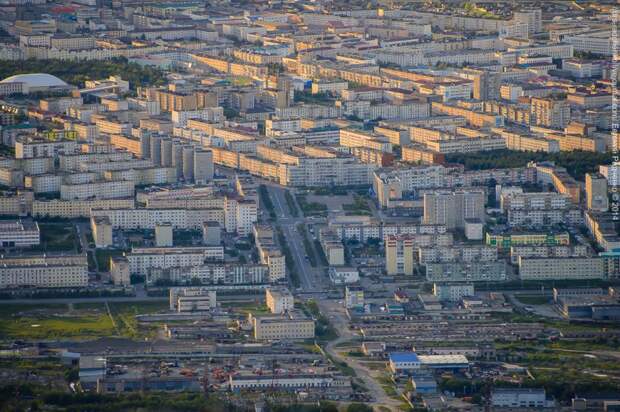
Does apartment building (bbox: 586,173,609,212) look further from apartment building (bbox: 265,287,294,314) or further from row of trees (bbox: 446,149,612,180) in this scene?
apartment building (bbox: 265,287,294,314)

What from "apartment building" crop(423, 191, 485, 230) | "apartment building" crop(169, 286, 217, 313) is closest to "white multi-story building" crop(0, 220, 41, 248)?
"apartment building" crop(169, 286, 217, 313)

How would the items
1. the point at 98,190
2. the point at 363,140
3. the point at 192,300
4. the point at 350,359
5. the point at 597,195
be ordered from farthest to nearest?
the point at 363,140 < the point at 98,190 < the point at 597,195 < the point at 192,300 < the point at 350,359

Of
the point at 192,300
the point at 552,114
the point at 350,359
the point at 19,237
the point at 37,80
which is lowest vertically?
the point at 350,359

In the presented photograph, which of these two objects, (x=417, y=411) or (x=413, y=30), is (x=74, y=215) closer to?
(x=417, y=411)

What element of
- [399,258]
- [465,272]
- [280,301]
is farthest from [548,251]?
[280,301]

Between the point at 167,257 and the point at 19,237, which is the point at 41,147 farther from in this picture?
the point at 167,257

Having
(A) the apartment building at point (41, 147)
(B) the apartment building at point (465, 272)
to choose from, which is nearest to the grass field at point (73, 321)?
(B) the apartment building at point (465, 272)

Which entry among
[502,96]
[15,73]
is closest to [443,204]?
[502,96]

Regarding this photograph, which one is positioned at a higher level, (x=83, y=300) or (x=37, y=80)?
(x=37, y=80)
